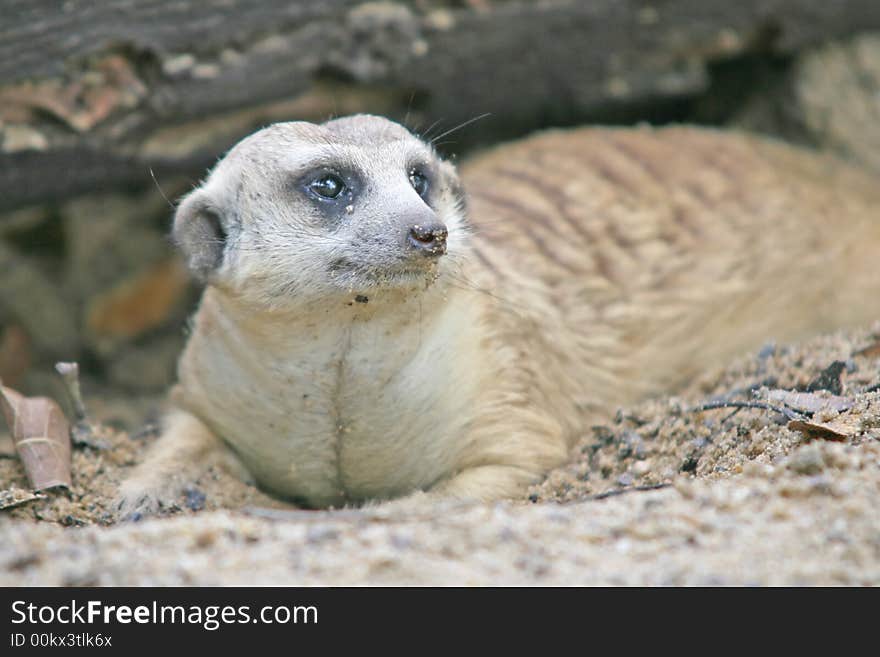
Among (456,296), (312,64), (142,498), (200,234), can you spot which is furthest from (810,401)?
(312,64)

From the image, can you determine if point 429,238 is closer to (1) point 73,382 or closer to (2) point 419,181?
(2) point 419,181

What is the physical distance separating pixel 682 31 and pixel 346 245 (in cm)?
226

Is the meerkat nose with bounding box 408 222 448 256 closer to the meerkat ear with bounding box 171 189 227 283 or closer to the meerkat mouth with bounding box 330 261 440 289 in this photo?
the meerkat mouth with bounding box 330 261 440 289

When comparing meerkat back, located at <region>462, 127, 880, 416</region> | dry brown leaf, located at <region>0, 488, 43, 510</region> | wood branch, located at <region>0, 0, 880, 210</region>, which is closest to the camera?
dry brown leaf, located at <region>0, 488, 43, 510</region>

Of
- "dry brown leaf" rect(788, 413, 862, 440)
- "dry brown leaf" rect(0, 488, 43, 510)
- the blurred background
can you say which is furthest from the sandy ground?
the blurred background

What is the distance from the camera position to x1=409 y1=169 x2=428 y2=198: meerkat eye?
296cm

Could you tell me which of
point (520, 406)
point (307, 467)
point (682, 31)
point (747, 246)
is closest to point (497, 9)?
point (682, 31)

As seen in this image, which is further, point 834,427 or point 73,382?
point 73,382

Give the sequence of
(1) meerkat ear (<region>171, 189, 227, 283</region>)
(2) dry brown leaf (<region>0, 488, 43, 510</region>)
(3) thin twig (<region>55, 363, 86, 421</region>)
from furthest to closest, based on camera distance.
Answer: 1. (3) thin twig (<region>55, 363, 86, 421</region>)
2. (1) meerkat ear (<region>171, 189, 227, 283</region>)
3. (2) dry brown leaf (<region>0, 488, 43, 510</region>)

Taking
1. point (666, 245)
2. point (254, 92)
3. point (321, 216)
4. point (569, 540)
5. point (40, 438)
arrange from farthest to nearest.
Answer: point (666, 245), point (254, 92), point (40, 438), point (321, 216), point (569, 540)

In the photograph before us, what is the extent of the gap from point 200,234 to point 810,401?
65.0 inches

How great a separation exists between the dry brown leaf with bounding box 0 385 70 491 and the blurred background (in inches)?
26.0

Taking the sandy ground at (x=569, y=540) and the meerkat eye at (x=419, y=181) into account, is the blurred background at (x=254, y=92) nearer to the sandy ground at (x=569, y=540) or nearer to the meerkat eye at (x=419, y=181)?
the meerkat eye at (x=419, y=181)

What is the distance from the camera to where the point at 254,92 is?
3807mm
